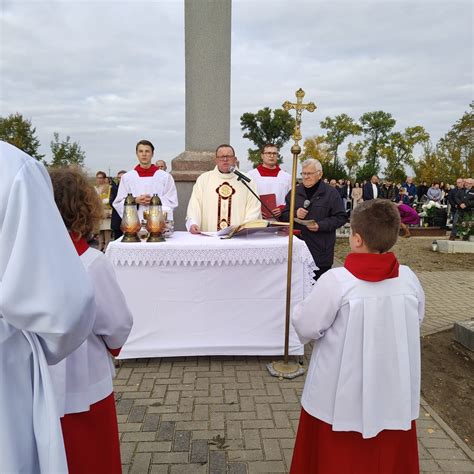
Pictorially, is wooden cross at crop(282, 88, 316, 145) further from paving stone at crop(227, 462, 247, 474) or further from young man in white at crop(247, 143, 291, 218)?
paving stone at crop(227, 462, 247, 474)

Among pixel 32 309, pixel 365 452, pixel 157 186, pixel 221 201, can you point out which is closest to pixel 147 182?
pixel 157 186

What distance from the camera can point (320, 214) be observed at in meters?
4.15

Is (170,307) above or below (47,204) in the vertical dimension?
below

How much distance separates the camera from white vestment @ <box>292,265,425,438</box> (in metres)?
1.76

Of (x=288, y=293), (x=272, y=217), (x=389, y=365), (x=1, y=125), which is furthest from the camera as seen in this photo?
(x=1, y=125)

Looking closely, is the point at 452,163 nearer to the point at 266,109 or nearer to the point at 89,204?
the point at 266,109

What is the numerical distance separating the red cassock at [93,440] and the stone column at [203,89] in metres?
4.08

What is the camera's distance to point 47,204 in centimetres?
95

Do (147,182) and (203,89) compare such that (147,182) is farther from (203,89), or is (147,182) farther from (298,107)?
(298,107)

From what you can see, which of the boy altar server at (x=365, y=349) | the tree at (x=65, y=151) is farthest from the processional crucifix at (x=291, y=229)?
the tree at (x=65, y=151)

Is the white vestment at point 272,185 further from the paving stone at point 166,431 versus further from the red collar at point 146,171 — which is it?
the paving stone at point 166,431

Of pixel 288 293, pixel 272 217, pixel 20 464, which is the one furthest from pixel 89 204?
pixel 272 217

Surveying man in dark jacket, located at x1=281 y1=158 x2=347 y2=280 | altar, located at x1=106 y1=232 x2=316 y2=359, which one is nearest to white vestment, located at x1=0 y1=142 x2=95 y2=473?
altar, located at x1=106 y1=232 x2=316 y2=359

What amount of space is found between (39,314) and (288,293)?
2690mm
